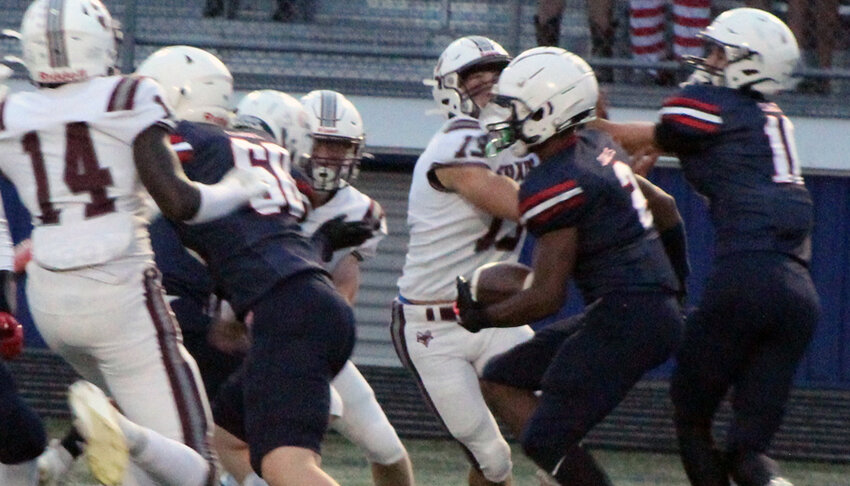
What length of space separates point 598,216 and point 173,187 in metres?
1.16

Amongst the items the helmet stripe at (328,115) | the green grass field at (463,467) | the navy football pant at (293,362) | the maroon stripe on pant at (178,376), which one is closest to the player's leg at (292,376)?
the navy football pant at (293,362)

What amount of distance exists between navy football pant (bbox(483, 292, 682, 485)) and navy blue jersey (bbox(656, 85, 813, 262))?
1.62ft

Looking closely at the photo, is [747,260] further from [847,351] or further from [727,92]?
[847,351]

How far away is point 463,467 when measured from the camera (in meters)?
6.27

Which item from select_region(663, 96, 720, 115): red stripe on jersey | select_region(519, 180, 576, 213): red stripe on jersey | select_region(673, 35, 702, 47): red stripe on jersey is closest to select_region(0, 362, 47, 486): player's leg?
select_region(519, 180, 576, 213): red stripe on jersey

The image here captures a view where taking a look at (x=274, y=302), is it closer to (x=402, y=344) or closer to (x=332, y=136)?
(x=402, y=344)

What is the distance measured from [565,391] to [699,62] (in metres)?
1.34

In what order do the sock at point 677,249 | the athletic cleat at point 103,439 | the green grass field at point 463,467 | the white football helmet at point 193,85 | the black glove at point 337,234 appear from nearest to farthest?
1. the athletic cleat at point 103,439
2. the white football helmet at point 193,85
3. the sock at point 677,249
4. the black glove at point 337,234
5. the green grass field at point 463,467

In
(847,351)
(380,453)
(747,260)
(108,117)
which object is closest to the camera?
(108,117)

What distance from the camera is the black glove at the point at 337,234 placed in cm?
482

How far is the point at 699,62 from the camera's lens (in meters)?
4.68

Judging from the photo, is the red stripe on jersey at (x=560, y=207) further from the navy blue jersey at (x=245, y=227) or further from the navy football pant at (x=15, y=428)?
the navy football pant at (x=15, y=428)

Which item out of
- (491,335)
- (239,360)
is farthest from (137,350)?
(491,335)

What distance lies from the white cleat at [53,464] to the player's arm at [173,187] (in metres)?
1.19
